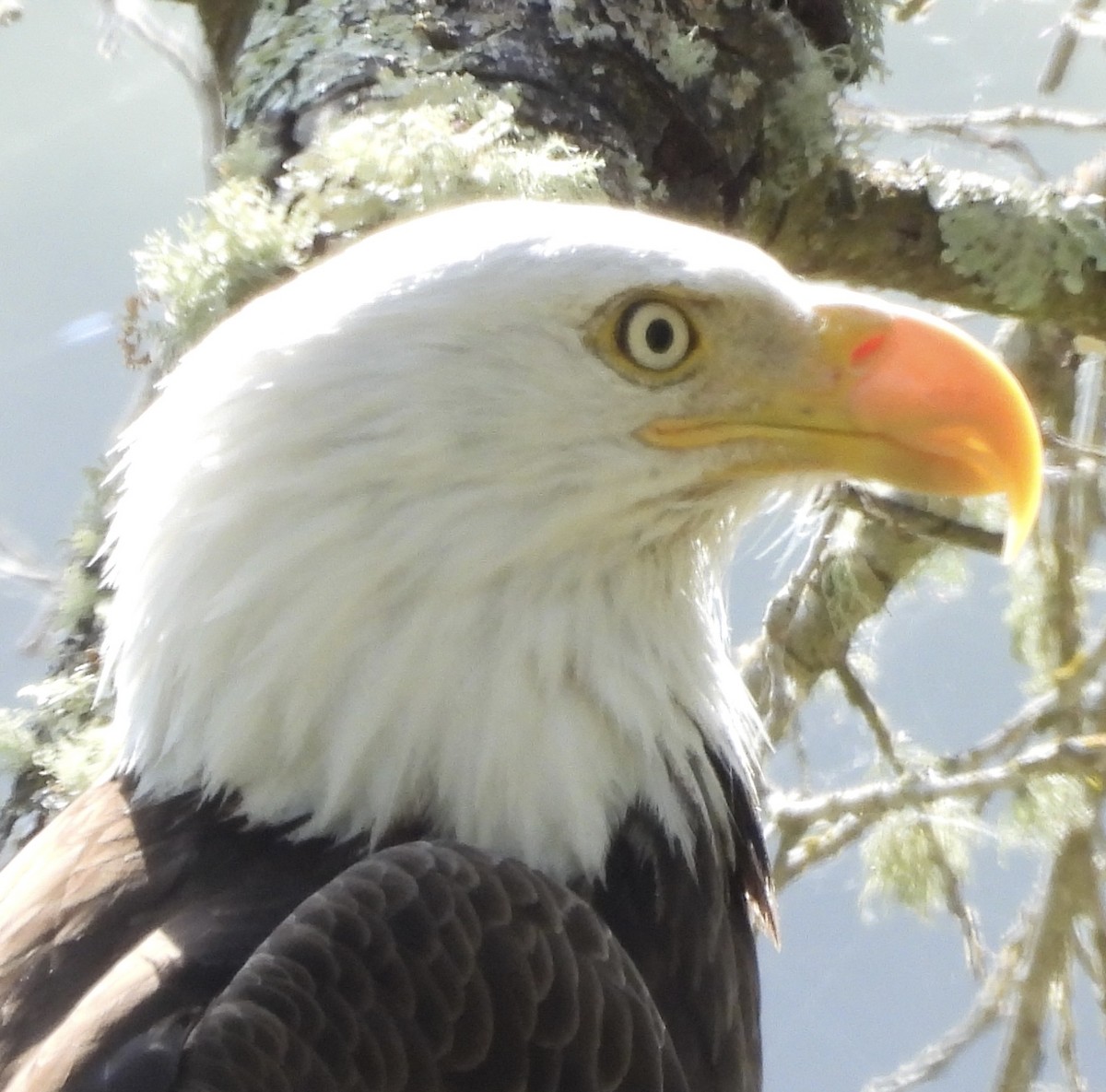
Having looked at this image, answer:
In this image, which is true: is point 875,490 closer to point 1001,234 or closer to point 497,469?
point 1001,234

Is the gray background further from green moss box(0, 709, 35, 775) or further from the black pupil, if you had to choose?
the black pupil

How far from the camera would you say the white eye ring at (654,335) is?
3.53 feet

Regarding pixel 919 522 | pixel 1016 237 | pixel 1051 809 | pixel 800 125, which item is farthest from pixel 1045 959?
pixel 800 125

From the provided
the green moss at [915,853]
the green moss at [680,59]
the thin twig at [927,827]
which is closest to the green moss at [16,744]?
the green moss at [680,59]

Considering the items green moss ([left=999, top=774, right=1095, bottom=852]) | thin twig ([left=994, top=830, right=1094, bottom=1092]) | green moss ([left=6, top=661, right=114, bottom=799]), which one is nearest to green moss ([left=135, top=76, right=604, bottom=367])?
green moss ([left=6, top=661, right=114, bottom=799])

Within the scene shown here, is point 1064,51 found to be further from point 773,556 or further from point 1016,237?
point 773,556

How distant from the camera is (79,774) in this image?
1.45 meters

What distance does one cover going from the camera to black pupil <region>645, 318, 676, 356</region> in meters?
1.08

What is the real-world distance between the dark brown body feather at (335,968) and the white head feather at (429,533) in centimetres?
6

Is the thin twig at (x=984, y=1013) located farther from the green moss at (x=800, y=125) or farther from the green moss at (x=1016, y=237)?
the green moss at (x=800, y=125)

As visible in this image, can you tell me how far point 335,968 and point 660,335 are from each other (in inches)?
21.2

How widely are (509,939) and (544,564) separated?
314 mm

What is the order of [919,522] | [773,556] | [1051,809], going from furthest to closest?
1. [773,556]
2. [1051,809]
3. [919,522]

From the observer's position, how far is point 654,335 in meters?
1.09
